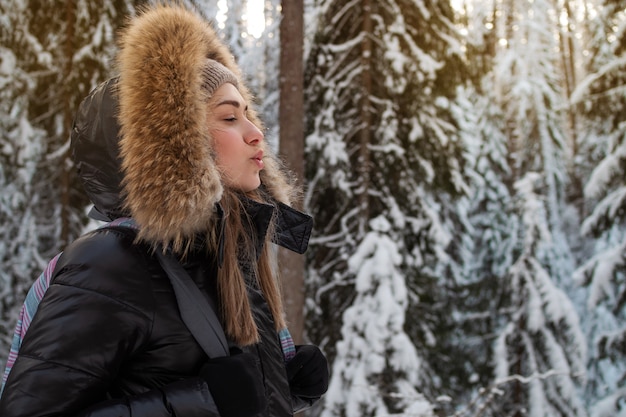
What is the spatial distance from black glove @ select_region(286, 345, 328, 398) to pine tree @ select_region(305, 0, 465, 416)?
25.4ft

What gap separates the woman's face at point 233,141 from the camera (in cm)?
217

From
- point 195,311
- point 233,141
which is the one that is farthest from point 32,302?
point 233,141

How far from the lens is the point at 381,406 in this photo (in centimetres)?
968

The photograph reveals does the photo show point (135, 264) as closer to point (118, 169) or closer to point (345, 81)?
point (118, 169)

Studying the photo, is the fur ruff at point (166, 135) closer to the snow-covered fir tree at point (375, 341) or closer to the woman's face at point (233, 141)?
the woman's face at point (233, 141)

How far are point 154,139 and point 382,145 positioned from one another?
9.01 metres

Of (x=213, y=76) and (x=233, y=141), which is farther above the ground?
(x=213, y=76)

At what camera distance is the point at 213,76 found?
222 centimetres

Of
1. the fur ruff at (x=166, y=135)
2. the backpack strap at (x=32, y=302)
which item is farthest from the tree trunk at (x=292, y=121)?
the backpack strap at (x=32, y=302)

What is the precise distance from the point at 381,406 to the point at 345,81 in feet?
19.5

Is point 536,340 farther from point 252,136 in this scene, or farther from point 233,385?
point 233,385

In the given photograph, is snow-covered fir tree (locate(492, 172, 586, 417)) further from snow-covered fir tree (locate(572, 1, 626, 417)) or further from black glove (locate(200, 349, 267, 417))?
black glove (locate(200, 349, 267, 417))

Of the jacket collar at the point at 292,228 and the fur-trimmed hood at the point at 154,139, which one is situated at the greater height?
the fur-trimmed hood at the point at 154,139

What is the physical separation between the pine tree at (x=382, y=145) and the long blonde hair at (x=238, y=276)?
26.4 ft
